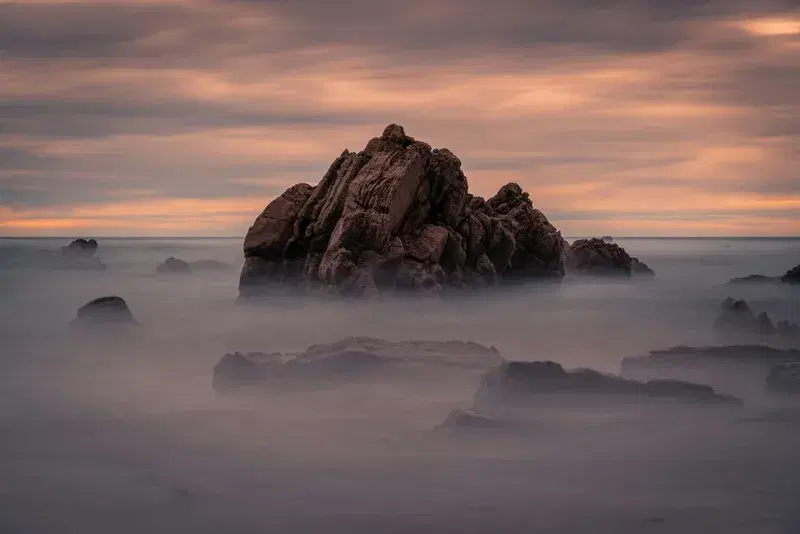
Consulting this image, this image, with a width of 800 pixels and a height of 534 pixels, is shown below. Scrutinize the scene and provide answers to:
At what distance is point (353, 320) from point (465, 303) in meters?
10.3

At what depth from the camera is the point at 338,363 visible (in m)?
35.9

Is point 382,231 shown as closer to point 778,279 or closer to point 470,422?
point 470,422

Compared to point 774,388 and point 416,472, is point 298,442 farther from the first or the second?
point 774,388

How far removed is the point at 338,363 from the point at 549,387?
900cm

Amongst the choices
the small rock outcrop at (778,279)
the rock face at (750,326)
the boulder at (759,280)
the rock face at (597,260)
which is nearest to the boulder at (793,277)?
the small rock outcrop at (778,279)

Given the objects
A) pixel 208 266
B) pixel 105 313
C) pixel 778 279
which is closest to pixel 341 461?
pixel 105 313

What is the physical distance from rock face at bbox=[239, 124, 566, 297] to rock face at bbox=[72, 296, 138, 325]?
58.4 feet

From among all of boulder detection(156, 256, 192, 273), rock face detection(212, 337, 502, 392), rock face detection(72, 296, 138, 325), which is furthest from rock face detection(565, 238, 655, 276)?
rock face detection(212, 337, 502, 392)

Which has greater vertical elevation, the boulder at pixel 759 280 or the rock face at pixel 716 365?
the boulder at pixel 759 280

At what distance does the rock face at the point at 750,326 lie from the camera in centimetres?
5512

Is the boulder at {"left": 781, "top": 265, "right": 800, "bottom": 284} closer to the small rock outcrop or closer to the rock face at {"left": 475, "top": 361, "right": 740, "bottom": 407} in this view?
the small rock outcrop

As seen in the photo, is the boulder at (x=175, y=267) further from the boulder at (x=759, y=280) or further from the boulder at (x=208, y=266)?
the boulder at (x=759, y=280)

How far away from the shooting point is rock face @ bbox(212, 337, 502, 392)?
34969 millimetres

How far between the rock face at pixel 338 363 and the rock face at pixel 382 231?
29.2 m
